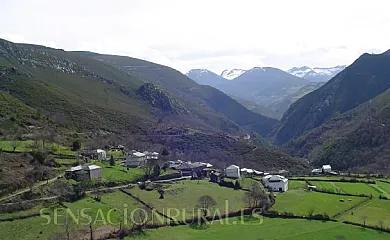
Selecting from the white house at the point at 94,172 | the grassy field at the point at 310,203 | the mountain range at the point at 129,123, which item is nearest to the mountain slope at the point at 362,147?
the mountain range at the point at 129,123

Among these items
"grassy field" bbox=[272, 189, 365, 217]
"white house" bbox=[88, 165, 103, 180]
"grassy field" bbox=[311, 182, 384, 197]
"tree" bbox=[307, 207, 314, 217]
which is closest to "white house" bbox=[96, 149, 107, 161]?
"white house" bbox=[88, 165, 103, 180]

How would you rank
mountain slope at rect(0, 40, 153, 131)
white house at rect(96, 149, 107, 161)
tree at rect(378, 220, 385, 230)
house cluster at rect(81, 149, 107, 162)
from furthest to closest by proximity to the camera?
mountain slope at rect(0, 40, 153, 131) < white house at rect(96, 149, 107, 161) < house cluster at rect(81, 149, 107, 162) < tree at rect(378, 220, 385, 230)

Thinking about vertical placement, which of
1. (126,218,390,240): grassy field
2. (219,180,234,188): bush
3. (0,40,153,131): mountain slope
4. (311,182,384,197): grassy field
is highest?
(0,40,153,131): mountain slope

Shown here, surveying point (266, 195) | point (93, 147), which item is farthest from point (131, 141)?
point (266, 195)

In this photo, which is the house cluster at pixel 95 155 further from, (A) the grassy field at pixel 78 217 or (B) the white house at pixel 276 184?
(B) the white house at pixel 276 184

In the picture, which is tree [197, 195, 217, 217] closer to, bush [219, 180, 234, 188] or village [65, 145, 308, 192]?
bush [219, 180, 234, 188]

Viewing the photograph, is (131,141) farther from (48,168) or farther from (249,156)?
(48,168)

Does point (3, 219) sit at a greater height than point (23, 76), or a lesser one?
lesser
